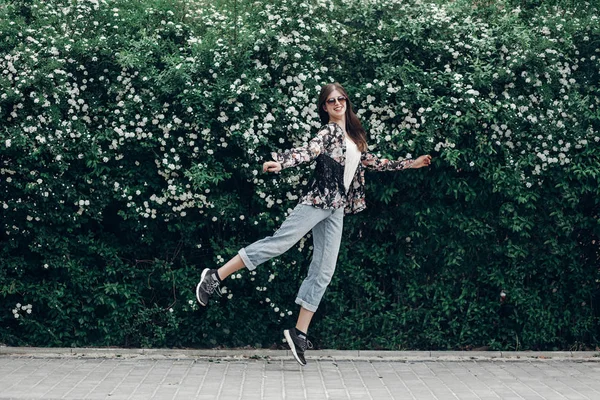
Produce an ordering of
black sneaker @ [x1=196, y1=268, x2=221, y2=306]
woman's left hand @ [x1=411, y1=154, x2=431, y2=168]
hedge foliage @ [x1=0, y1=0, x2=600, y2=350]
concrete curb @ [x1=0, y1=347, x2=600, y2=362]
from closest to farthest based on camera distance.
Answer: black sneaker @ [x1=196, y1=268, x2=221, y2=306], woman's left hand @ [x1=411, y1=154, x2=431, y2=168], hedge foliage @ [x1=0, y1=0, x2=600, y2=350], concrete curb @ [x1=0, y1=347, x2=600, y2=362]

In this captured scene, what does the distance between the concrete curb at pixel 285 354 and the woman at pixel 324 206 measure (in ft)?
2.24

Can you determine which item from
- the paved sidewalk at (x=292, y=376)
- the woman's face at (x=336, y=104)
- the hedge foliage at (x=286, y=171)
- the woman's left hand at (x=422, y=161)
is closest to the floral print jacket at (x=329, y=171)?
the woman's face at (x=336, y=104)

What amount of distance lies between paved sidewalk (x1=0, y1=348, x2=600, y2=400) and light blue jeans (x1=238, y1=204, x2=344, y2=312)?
655 mm

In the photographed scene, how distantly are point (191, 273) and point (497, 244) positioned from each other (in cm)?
262

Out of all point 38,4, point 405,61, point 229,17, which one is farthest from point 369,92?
point 38,4

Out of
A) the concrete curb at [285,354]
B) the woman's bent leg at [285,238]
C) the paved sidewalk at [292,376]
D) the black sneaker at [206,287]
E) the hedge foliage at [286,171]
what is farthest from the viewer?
the concrete curb at [285,354]

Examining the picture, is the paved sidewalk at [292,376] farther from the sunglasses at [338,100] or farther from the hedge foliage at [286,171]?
the sunglasses at [338,100]

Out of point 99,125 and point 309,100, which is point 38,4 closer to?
point 99,125

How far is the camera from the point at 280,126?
7.74 meters

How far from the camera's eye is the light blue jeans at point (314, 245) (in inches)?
288

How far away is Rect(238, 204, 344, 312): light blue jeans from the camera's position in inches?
288

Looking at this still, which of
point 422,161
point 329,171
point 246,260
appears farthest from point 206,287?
point 422,161

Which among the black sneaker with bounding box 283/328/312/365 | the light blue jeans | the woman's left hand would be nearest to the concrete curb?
→ the black sneaker with bounding box 283/328/312/365

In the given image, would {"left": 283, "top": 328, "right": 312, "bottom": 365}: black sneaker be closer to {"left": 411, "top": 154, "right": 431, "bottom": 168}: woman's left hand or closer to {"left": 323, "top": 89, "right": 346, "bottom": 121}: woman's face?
{"left": 411, "top": 154, "right": 431, "bottom": 168}: woman's left hand
